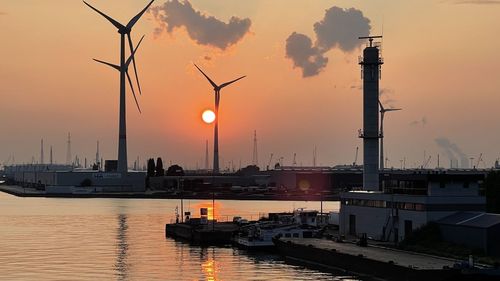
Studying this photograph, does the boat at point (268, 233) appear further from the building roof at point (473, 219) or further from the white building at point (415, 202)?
the building roof at point (473, 219)

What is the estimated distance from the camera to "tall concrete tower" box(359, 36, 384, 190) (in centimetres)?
12825

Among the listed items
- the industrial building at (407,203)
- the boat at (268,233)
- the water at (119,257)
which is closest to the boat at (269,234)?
the boat at (268,233)

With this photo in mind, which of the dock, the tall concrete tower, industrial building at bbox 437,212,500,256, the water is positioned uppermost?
the tall concrete tower

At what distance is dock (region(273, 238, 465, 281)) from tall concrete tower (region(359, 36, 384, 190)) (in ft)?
85.3

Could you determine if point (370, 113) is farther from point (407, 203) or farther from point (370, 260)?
point (370, 260)

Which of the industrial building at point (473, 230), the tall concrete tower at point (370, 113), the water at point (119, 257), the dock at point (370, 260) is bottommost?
the water at point (119, 257)

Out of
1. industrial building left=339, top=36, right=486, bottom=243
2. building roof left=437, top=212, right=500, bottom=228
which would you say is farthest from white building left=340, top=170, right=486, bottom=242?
building roof left=437, top=212, right=500, bottom=228

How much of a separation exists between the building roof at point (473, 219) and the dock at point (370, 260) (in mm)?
5152

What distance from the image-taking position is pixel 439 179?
9206cm

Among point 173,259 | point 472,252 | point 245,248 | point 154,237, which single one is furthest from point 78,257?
point 472,252

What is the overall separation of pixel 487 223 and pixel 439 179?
9358mm

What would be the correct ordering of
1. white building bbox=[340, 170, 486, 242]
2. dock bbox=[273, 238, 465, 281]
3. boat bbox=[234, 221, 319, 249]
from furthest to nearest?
boat bbox=[234, 221, 319, 249], white building bbox=[340, 170, 486, 242], dock bbox=[273, 238, 465, 281]

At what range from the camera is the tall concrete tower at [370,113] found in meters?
128

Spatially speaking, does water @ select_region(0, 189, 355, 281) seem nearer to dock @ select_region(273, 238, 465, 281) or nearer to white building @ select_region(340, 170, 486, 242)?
dock @ select_region(273, 238, 465, 281)
